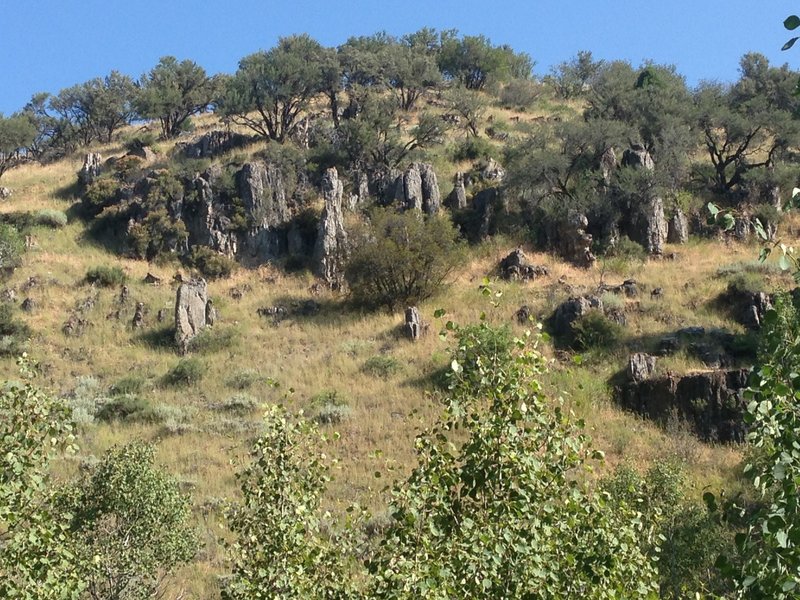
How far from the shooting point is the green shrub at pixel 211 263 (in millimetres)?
40750

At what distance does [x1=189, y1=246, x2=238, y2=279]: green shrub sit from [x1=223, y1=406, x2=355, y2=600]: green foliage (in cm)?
3238

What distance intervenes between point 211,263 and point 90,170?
1460cm

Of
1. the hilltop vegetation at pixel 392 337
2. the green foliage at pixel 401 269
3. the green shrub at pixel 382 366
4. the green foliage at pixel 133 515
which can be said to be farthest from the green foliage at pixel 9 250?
the green foliage at pixel 133 515

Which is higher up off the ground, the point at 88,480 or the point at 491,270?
the point at 491,270

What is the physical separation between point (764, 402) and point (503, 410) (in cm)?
265

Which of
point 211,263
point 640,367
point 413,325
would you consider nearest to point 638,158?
point 413,325

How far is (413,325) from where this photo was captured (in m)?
31.7

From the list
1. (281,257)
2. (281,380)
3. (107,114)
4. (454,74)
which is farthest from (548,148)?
(107,114)

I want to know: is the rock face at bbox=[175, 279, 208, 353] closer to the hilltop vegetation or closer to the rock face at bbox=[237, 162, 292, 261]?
the hilltop vegetation

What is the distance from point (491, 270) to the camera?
37.9 m

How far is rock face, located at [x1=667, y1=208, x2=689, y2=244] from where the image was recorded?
39375 mm

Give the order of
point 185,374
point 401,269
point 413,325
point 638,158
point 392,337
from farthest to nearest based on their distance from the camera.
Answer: point 638,158 → point 401,269 → point 392,337 → point 413,325 → point 185,374

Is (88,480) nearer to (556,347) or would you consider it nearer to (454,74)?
(556,347)

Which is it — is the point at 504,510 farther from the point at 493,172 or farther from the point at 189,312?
the point at 493,172
